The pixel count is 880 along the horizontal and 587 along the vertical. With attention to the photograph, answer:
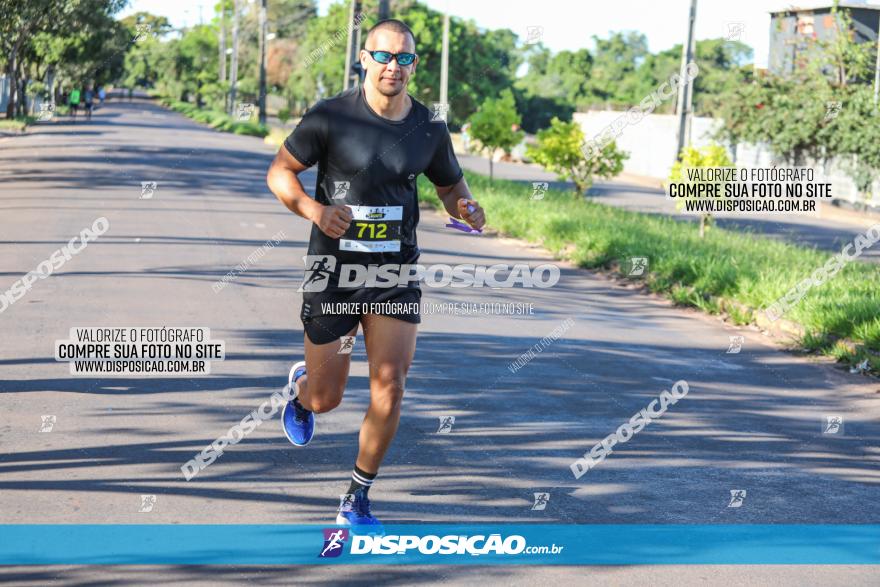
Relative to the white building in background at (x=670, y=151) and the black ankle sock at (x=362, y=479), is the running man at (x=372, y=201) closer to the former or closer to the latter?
the black ankle sock at (x=362, y=479)

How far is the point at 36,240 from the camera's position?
51.1ft

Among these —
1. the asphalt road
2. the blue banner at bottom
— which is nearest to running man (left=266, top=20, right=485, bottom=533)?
the blue banner at bottom

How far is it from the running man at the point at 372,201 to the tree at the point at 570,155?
1890 cm

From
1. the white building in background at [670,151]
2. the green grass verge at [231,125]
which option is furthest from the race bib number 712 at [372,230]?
the green grass verge at [231,125]

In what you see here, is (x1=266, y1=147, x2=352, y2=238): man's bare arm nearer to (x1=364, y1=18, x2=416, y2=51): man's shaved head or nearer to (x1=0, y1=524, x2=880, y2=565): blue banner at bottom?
(x1=364, y1=18, x2=416, y2=51): man's shaved head

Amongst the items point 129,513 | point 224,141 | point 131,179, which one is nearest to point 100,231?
point 131,179

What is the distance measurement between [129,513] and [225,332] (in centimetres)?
472

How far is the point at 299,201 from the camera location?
5.23m

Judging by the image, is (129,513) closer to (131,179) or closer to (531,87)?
(131,179)

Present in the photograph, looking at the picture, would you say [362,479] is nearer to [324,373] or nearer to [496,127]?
[324,373]

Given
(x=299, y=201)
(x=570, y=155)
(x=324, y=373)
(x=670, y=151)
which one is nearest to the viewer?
(x=299, y=201)

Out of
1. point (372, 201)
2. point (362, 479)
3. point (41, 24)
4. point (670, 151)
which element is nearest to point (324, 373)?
point (362, 479)

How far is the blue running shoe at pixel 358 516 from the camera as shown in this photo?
17.5 ft

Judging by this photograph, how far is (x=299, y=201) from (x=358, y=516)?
1.36 m
